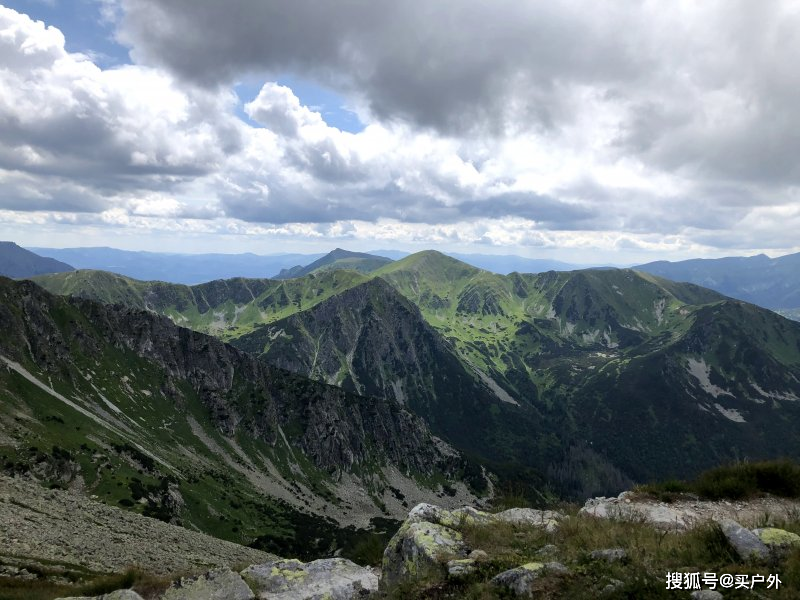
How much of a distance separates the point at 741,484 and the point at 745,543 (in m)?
12.5

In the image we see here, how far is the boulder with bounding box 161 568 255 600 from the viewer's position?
655 inches

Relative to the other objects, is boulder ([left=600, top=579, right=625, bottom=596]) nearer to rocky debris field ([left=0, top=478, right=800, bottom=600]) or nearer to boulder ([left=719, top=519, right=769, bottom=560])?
rocky debris field ([left=0, top=478, right=800, bottom=600])

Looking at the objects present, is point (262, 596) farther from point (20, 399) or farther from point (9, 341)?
point (9, 341)

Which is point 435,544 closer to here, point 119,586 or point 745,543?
point 745,543

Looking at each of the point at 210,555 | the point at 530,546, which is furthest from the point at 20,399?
the point at 530,546

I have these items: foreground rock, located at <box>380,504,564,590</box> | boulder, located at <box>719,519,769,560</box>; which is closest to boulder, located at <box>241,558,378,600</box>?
foreground rock, located at <box>380,504,564,590</box>

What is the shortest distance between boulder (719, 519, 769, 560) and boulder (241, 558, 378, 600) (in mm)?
12545

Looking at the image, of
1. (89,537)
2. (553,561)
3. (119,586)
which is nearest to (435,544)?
(553,561)

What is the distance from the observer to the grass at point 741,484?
21469mm

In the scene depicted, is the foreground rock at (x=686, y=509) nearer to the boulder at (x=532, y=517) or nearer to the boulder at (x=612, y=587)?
the boulder at (x=532, y=517)

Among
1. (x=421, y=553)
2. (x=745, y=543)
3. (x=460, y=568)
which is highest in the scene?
(x=745, y=543)

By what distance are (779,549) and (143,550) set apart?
69847 mm

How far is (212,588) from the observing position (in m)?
16.9

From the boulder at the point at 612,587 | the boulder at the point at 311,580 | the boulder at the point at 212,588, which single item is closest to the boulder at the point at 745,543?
the boulder at the point at 612,587
